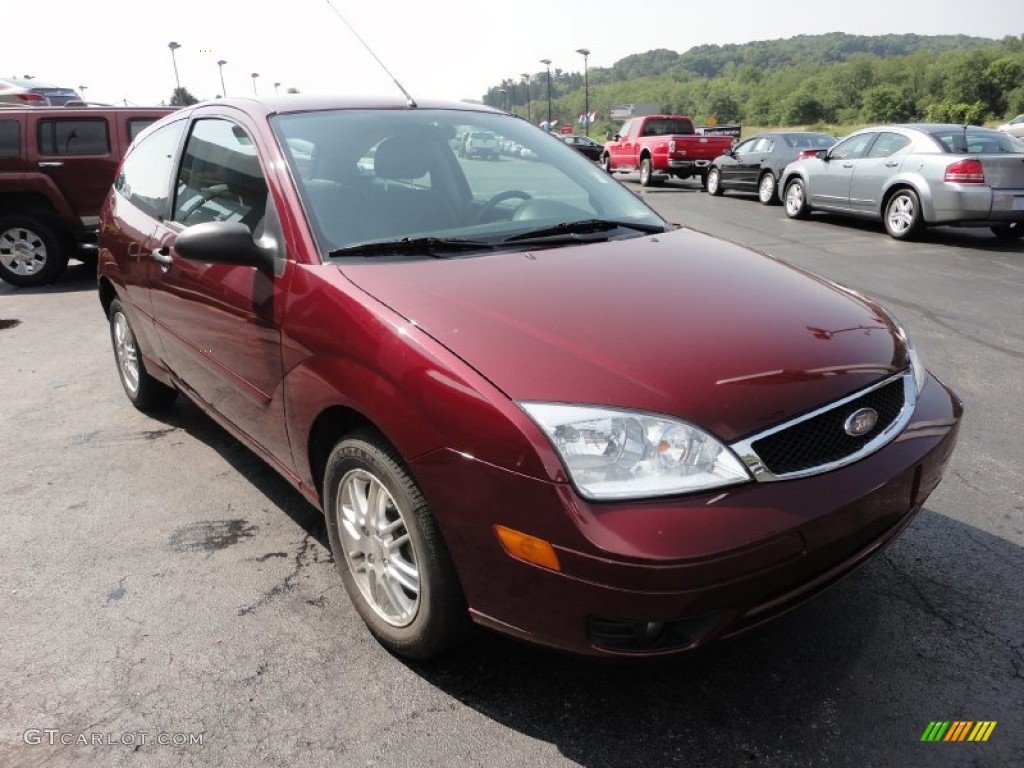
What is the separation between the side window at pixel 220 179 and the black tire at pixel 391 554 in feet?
3.51

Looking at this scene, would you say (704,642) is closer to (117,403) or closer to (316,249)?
(316,249)

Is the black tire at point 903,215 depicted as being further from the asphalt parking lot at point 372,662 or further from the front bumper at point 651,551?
the front bumper at point 651,551

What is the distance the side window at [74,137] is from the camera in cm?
875

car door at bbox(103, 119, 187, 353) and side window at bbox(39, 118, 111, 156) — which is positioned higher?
side window at bbox(39, 118, 111, 156)

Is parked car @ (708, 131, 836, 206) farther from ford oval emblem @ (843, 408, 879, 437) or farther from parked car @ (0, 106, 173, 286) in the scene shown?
ford oval emblem @ (843, 408, 879, 437)

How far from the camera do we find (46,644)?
257 centimetres

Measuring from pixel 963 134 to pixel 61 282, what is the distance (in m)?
11.4

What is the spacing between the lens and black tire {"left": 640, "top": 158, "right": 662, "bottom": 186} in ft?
65.2

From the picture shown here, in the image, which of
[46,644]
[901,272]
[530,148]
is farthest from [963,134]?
[46,644]

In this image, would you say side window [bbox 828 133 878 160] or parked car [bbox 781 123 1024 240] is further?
side window [bbox 828 133 878 160]

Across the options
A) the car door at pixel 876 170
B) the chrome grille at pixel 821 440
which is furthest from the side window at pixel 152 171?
the car door at pixel 876 170

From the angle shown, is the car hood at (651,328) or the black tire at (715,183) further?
the black tire at (715,183)

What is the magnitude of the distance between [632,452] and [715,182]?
53.5 ft

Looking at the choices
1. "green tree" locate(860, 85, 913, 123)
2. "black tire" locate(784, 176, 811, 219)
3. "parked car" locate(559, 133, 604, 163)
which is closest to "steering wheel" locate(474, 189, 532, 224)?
"parked car" locate(559, 133, 604, 163)
